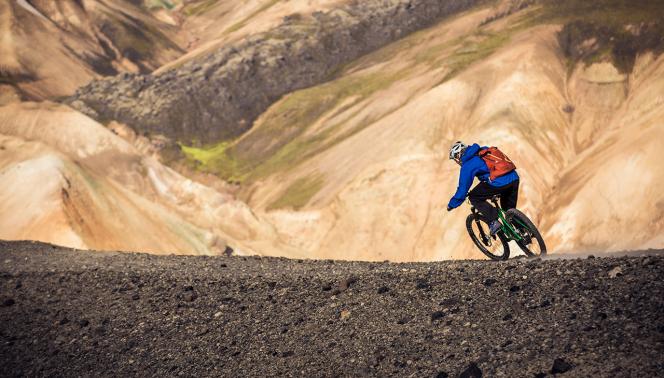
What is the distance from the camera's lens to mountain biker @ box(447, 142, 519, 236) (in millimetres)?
12055

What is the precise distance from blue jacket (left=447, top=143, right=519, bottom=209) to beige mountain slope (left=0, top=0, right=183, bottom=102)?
4740 inches

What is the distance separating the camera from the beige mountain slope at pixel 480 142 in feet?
204

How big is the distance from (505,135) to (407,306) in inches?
2678

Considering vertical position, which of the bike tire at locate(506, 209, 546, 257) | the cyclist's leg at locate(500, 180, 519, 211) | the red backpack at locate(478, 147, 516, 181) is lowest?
the bike tire at locate(506, 209, 546, 257)

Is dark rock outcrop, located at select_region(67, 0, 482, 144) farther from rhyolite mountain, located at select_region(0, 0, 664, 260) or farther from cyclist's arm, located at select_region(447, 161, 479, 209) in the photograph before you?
cyclist's arm, located at select_region(447, 161, 479, 209)

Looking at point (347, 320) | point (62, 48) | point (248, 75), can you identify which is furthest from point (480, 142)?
point (62, 48)

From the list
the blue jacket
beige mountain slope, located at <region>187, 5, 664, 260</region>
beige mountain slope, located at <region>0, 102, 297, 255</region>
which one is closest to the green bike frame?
the blue jacket

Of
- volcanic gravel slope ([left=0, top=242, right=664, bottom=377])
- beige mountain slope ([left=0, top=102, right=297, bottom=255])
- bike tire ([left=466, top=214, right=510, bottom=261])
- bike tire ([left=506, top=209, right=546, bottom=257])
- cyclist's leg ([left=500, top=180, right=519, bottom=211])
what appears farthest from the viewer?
beige mountain slope ([left=0, top=102, right=297, bottom=255])

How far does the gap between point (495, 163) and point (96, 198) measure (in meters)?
34.2

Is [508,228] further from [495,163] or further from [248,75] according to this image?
[248,75]

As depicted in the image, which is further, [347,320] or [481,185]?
[481,185]

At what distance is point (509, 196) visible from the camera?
12.5m

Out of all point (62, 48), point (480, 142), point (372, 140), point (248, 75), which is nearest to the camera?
point (480, 142)

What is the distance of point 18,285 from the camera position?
13.4 m
